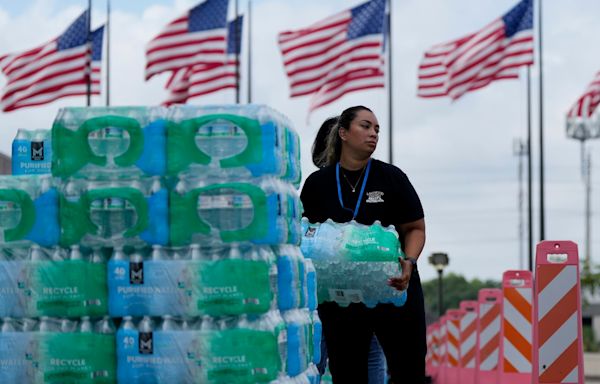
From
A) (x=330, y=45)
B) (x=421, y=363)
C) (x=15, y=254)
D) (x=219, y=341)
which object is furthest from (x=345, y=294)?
(x=330, y=45)

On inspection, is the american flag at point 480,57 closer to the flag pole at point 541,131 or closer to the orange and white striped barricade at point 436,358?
the flag pole at point 541,131

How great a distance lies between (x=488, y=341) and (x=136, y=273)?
14.8 m

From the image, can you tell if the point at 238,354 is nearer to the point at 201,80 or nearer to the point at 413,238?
the point at 413,238

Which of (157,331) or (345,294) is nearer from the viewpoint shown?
(157,331)

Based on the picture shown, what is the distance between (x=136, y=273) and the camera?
761cm

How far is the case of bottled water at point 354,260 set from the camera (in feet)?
28.3

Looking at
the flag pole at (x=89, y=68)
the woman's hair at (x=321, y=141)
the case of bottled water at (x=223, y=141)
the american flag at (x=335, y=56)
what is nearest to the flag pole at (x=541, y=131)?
the american flag at (x=335, y=56)

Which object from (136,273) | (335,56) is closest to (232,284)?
(136,273)

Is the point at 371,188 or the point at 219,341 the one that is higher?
the point at 371,188

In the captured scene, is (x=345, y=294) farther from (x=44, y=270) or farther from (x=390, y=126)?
(x=390, y=126)

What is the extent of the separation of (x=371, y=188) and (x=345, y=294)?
69cm

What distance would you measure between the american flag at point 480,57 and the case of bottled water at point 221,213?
87.0 feet

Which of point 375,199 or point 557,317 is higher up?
point 375,199

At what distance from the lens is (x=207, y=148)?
25.0 ft
